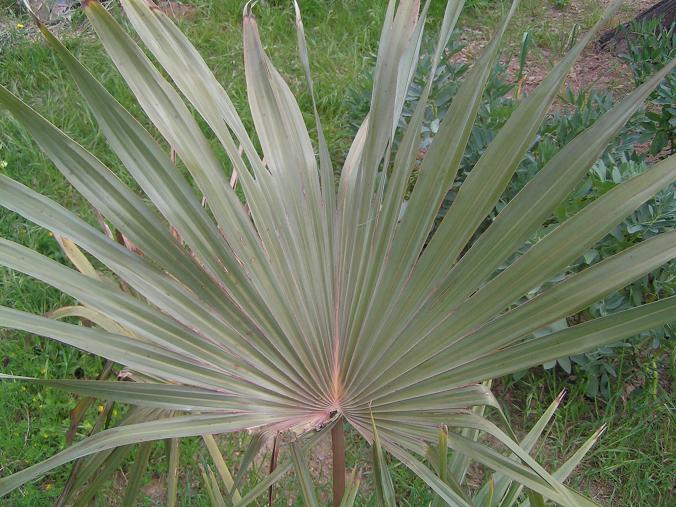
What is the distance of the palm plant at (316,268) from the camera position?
948 millimetres

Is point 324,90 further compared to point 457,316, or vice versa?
point 324,90

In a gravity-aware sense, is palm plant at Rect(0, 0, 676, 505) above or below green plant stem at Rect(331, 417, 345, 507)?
above

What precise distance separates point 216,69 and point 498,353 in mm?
2889

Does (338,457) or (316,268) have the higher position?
(316,268)

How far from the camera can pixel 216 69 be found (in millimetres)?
3580

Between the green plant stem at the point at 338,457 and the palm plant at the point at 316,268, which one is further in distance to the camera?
the green plant stem at the point at 338,457

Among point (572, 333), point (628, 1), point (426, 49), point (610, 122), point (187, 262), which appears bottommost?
point (187, 262)

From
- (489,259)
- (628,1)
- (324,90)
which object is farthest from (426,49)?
(628,1)

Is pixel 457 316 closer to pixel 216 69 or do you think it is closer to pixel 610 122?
pixel 610 122

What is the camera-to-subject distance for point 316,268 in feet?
4.08

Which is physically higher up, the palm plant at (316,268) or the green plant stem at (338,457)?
the palm plant at (316,268)

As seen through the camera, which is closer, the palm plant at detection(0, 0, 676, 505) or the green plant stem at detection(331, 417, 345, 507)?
the palm plant at detection(0, 0, 676, 505)

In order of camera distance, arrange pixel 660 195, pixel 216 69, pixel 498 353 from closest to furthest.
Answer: pixel 498 353 → pixel 660 195 → pixel 216 69

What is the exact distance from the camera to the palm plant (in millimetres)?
948
